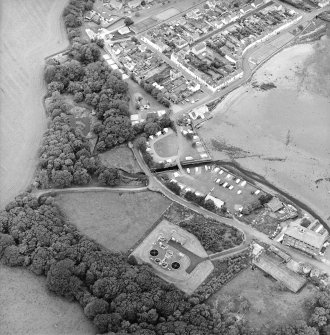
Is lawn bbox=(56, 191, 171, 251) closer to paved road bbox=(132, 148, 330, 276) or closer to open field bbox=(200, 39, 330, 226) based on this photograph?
paved road bbox=(132, 148, 330, 276)

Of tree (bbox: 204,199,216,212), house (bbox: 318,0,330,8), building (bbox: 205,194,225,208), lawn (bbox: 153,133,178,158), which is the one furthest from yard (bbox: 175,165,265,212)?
house (bbox: 318,0,330,8)

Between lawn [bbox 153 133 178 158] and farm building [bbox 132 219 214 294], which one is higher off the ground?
lawn [bbox 153 133 178 158]

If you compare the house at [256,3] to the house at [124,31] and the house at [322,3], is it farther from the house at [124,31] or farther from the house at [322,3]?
the house at [124,31]

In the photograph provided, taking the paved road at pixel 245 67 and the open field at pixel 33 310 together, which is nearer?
the open field at pixel 33 310

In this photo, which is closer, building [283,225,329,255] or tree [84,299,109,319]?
tree [84,299,109,319]

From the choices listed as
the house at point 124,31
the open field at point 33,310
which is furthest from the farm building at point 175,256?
the house at point 124,31

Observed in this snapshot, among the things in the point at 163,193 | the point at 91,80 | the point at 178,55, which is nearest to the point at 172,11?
the point at 178,55

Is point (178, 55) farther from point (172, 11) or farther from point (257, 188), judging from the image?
point (257, 188)
